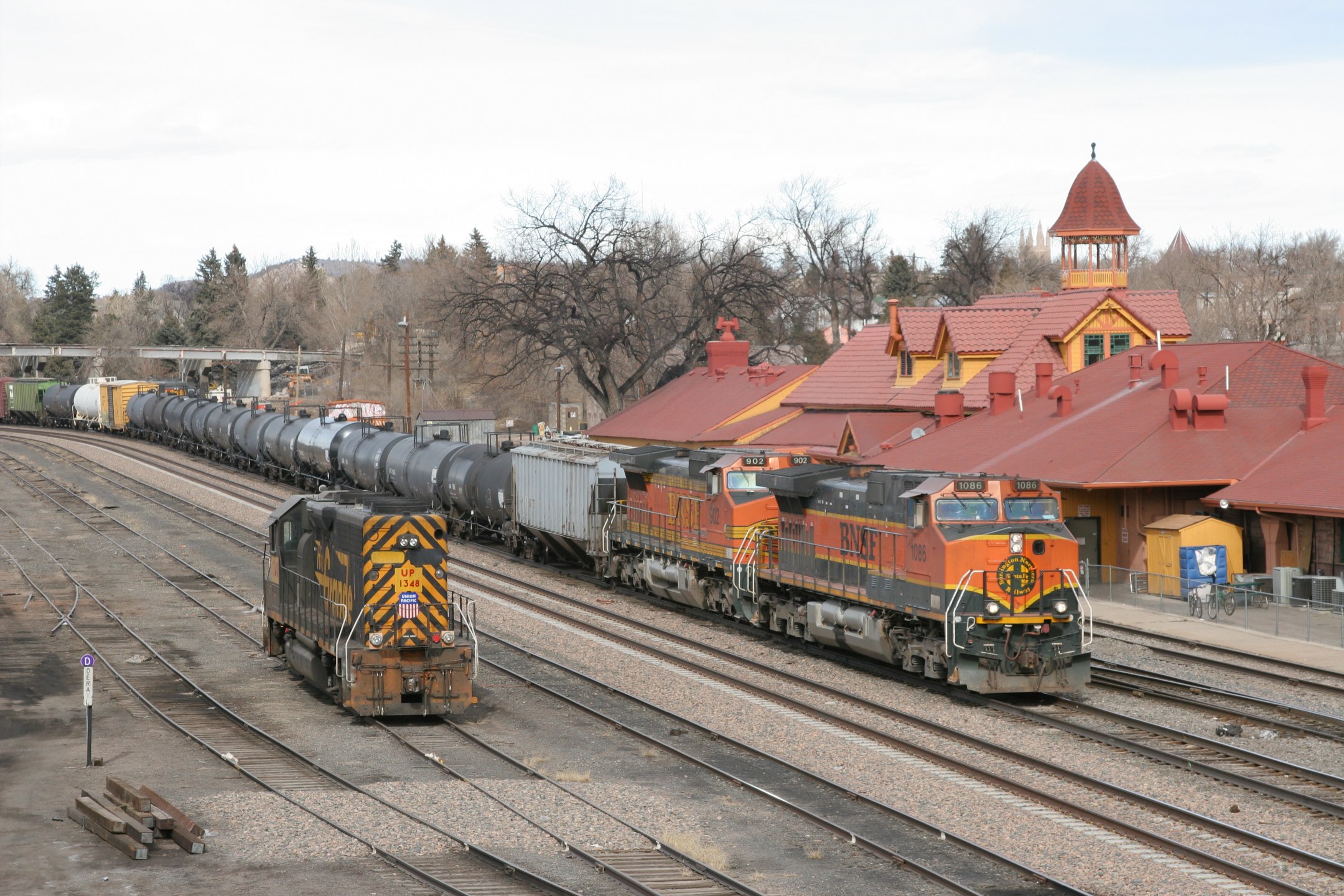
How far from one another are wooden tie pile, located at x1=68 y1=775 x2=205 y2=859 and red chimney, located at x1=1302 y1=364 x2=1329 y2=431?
3132 centimetres

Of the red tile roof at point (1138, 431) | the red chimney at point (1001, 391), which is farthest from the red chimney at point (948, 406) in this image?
the red chimney at point (1001, 391)

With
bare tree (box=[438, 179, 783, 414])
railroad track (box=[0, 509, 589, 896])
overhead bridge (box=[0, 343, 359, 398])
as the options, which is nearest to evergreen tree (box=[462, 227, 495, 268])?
overhead bridge (box=[0, 343, 359, 398])

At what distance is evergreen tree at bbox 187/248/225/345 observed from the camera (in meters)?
166

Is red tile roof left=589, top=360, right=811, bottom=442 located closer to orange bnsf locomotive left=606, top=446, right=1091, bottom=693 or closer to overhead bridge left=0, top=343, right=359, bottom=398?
orange bnsf locomotive left=606, top=446, right=1091, bottom=693

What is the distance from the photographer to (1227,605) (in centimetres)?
3331

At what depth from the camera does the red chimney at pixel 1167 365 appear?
41875 millimetres

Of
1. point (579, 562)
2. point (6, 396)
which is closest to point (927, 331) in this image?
point (579, 562)

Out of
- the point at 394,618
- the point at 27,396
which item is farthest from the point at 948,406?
the point at 27,396

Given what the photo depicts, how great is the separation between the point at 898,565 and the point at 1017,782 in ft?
21.9

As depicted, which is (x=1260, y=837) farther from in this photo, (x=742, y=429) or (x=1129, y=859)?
(x=742, y=429)

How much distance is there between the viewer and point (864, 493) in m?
25.8

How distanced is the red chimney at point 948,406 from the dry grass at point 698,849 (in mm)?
34830

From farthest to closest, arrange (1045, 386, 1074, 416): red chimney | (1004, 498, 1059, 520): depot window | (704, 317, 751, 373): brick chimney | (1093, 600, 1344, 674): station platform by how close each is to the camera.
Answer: (704, 317, 751, 373): brick chimney, (1045, 386, 1074, 416): red chimney, (1093, 600, 1344, 674): station platform, (1004, 498, 1059, 520): depot window

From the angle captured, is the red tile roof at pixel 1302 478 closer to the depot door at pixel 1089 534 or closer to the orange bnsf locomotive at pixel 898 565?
the depot door at pixel 1089 534
